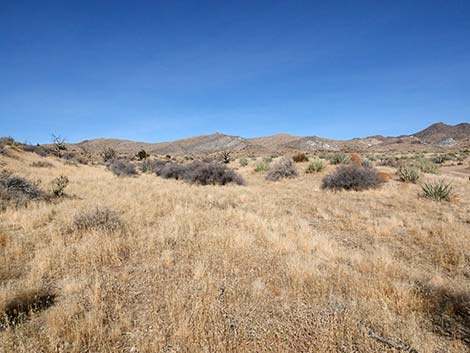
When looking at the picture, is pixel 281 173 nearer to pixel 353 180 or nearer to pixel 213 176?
pixel 213 176

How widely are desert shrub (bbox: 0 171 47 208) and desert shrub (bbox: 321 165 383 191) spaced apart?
11302 millimetres

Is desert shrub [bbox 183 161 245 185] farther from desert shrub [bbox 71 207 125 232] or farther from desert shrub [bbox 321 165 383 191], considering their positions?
desert shrub [bbox 71 207 125 232]

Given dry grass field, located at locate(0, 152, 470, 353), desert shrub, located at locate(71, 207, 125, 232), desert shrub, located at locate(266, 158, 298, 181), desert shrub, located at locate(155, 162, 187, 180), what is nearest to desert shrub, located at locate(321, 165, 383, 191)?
desert shrub, located at locate(266, 158, 298, 181)

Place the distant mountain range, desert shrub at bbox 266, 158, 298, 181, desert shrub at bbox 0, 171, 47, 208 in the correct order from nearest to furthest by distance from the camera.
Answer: desert shrub at bbox 0, 171, 47, 208 → desert shrub at bbox 266, 158, 298, 181 → the distant mountain range

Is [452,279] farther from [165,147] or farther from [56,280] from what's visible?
[165,147]

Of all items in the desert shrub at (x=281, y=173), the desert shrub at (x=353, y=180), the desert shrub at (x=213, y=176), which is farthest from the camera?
the desert shrub at (x=281, y=173)

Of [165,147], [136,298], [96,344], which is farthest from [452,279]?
[165,147]

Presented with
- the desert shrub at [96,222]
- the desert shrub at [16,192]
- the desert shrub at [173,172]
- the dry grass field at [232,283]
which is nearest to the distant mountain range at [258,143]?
the desert shrub at [173,172]

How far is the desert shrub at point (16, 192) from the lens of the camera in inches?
275

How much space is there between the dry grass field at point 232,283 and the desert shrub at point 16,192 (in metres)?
0.76

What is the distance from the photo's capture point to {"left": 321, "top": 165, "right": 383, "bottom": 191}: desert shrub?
35.9ft

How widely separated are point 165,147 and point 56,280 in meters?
105

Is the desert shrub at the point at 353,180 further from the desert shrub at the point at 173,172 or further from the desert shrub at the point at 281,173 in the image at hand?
the desert shrub at the point at 173,172

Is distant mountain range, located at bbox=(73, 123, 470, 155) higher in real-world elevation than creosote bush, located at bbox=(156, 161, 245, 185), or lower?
higher
